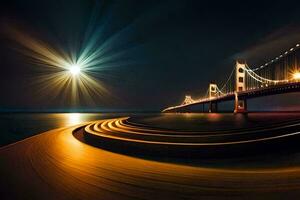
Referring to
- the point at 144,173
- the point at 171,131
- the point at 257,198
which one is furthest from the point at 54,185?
the point at 171,131

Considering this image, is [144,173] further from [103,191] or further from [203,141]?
[203,141]

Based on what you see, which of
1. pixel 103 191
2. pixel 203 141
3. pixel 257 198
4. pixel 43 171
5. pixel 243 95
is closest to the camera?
pixel 257 198

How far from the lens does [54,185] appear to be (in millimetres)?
5449

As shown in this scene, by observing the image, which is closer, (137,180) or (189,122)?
(137,180)

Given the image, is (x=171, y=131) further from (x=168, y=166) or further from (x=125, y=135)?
(x=168, y=166)

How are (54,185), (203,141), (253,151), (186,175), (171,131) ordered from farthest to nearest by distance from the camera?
1. (171,131)
2. (203,141)
3. (253,151)
4. (186,175)
5. (54,185)

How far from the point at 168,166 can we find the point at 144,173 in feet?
3.80

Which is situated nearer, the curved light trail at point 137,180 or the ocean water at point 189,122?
the curved light trail at point 137,180

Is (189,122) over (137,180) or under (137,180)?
over

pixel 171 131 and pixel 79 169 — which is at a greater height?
pixel 171 131

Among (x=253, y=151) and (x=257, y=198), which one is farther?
(x=253, y=151)

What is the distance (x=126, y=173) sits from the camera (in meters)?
6.38

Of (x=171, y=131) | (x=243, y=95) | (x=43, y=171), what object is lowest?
(x=43, y=171)

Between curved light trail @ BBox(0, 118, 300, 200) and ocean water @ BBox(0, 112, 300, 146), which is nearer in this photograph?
curved light trail @ BBox(0, 118, 300, 200)
